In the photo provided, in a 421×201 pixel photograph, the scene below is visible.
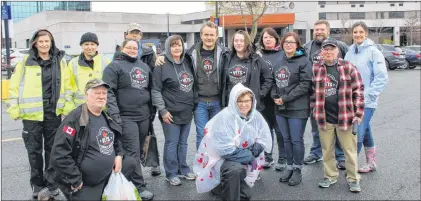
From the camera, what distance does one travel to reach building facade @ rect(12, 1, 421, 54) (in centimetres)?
4509

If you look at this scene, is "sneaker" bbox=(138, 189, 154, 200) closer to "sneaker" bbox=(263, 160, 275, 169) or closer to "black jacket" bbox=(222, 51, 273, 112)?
"black jacket" bbox=(222, 51, 273, 112)

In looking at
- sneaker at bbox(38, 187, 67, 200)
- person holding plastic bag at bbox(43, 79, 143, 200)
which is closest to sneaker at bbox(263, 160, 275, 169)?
person holding plastic bag at bbox(43, 79, 143, 200)

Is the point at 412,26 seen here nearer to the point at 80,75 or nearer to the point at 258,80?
the point at 258,80

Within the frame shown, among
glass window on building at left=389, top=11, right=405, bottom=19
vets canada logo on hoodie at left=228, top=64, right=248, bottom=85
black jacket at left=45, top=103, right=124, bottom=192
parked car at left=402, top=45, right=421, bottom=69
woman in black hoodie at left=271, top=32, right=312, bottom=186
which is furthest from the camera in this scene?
glass window on building at left=389, top=11, right=405, bottom=19

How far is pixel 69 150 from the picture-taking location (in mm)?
3688

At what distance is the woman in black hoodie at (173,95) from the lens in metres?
4.96

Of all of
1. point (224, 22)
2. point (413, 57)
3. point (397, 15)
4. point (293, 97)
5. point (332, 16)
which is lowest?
point (293, 97)

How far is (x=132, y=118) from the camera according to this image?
472 centimetres

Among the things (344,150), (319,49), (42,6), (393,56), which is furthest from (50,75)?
(42,6)

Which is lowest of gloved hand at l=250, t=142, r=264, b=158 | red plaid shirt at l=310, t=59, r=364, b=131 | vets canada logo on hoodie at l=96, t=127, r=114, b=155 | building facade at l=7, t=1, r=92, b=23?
gloved hand at l=250, t=142, r=264, b=158

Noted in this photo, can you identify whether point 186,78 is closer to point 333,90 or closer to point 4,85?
point 333,90

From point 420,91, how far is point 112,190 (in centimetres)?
1358

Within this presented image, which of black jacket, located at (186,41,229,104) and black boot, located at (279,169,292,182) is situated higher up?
black jacket, located at (186,41,229,104)

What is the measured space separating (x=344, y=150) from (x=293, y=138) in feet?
2.06
